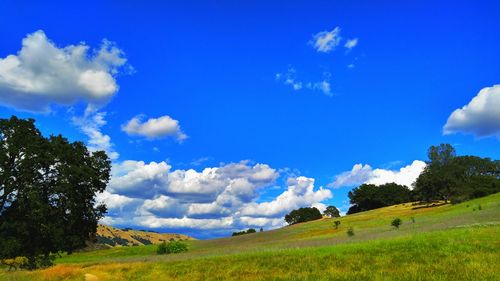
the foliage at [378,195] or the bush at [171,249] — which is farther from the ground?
the foliage at [378,195]

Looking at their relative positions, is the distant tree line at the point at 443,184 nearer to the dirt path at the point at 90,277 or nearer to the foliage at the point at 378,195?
the foliage at the point at 378,195

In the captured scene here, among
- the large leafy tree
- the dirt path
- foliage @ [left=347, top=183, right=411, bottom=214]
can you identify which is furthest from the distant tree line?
the dirt path

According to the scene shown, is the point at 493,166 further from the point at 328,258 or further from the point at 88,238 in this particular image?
the point at 328,258

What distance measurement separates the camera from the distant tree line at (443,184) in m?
119

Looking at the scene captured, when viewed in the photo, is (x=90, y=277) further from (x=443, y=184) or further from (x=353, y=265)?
(x=443, y=184)

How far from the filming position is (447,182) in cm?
12731

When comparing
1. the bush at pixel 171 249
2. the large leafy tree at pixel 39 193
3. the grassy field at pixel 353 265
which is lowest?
the grassy field at pixel 353 265

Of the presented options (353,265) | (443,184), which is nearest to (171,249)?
(353,265)

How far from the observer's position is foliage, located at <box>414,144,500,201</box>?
115125 mm

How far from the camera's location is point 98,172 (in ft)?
212

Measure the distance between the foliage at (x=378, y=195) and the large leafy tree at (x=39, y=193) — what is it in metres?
146

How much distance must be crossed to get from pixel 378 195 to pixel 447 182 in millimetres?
61251

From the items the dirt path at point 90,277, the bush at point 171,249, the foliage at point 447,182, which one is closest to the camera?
the dirt path at point 90,277

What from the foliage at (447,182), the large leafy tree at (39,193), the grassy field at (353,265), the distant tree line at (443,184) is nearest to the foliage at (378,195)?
the distant tree line at (443,184)
